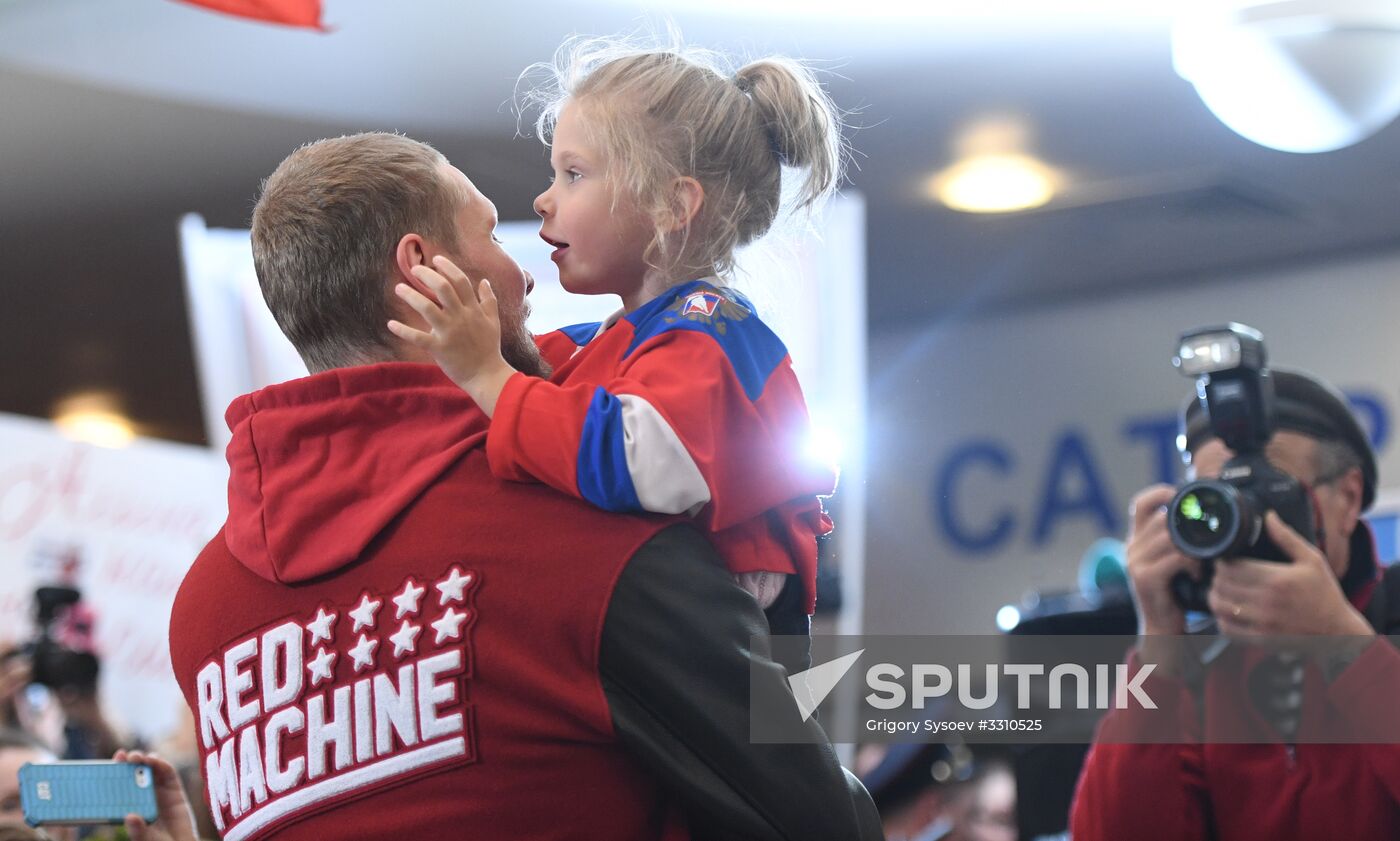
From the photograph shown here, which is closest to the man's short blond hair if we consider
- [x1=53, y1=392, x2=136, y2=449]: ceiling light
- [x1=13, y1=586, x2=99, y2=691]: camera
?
[x1=13, y1=586, x2=99, y2=691]: camera

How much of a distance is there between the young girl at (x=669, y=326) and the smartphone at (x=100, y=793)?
478 millimetres

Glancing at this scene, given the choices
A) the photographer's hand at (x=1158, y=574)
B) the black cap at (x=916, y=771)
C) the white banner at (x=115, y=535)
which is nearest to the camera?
the photographer's hand at (x=1158, y=574)

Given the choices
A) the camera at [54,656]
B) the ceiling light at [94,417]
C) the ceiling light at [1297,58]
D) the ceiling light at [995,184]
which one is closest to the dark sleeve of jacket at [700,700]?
the ceiling light at [1297,58]

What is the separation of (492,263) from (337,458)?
17 cm

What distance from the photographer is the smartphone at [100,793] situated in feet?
3.87

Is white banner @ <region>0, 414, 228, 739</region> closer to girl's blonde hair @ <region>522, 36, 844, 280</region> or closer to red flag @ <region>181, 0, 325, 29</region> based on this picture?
red flag @ <region>181, 0, 325, 29</region>

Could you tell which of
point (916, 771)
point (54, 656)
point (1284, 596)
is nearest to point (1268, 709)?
point (1284, 596)

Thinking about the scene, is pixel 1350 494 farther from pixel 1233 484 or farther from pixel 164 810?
pixel 164 810

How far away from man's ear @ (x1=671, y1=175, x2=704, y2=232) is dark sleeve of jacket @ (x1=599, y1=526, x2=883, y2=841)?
1.09 ft

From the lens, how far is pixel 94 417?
609cm

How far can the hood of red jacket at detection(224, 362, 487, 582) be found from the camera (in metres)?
0.90

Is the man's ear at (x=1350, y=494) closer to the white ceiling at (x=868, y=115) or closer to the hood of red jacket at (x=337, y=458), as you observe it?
the hood of red jacket at (x=337, y=458)

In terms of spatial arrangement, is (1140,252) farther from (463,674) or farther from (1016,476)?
(463,674)

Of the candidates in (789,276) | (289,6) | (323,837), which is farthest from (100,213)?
(323,837)
